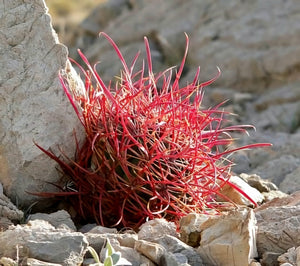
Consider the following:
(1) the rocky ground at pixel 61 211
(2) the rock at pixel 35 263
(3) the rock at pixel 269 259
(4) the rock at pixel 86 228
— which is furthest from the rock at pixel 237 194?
(2) the rock at pixel 35 263

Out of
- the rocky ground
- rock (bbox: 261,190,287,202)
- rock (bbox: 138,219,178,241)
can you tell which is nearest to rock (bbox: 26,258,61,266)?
the rocky ground

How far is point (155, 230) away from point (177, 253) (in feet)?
1.10

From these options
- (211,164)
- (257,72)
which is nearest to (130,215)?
(211,164)

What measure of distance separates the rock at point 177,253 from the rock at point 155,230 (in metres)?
0.09

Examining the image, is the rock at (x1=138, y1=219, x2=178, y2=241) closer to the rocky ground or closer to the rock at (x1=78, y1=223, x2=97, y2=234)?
the rocky ground

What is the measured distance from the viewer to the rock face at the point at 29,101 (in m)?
4.00

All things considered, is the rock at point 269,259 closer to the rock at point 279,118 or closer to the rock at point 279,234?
the rock at point 279,234

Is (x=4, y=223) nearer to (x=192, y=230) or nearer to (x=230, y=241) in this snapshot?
(x=192, y=230)

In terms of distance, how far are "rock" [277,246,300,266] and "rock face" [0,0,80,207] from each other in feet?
4.42

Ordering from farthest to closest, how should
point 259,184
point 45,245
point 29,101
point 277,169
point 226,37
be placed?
point 226,37, point 277,169, point 259,184, point 29,101, point 45,245

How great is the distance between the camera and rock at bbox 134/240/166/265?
3.15 m

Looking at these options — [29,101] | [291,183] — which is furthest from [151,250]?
[291,183]

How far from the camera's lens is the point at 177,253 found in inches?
128

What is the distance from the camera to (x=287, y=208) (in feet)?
12.3
